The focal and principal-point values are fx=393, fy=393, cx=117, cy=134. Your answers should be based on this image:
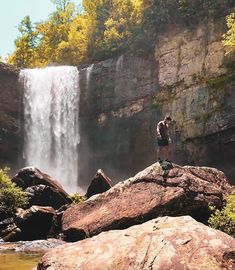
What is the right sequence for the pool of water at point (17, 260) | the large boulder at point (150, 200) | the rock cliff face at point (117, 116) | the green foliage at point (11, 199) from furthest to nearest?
1. the rock cliff face at point (117, 116)
2. the green foliage at point (11, 199)
3. the large boulder at point (150, 200)
4. the pool of water at point (17, 260)

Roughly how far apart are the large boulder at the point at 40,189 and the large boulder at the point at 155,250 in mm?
12772

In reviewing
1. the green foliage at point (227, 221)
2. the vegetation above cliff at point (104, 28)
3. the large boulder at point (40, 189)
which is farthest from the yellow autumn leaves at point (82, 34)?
the green foliage at point (227, 221)

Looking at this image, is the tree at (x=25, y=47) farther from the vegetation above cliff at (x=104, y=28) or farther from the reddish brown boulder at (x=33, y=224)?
the reddish brown boulder at (x=33, y=224)

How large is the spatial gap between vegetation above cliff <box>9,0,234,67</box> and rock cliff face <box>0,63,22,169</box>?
827 centimetres

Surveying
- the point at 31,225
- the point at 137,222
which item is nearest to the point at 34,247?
the point at 31,225

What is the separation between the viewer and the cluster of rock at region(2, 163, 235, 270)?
585 cm

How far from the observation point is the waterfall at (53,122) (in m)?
31.9

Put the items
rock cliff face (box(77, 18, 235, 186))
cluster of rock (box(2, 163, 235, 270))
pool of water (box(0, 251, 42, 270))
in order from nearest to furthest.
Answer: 1. cluster of rock (box(2, 163, 235, 270))
2. pool of water (box(0, 251, 42, 270))
3. rock cliff face (box(77, 18, 235, 186))

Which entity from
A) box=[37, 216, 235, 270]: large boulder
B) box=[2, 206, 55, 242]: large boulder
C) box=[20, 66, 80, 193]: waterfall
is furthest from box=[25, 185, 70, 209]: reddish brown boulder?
box=[37, 216, 235, 270]: large boulder

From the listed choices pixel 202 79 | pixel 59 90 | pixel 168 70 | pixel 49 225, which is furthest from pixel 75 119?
pixel 49 225

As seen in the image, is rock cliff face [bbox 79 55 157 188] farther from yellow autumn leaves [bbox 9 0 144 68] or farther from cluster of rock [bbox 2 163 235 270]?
cluster of rock [bbox 2 163 235 270]

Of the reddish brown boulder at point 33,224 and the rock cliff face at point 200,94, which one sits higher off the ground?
the rock cliff face at point 200,94

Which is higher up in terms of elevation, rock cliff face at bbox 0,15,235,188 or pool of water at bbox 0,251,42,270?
rock cliff face at bbox 0,15,235,188

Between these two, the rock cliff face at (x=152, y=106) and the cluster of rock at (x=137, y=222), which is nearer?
the cluster of rock at (x=137, y=222)
